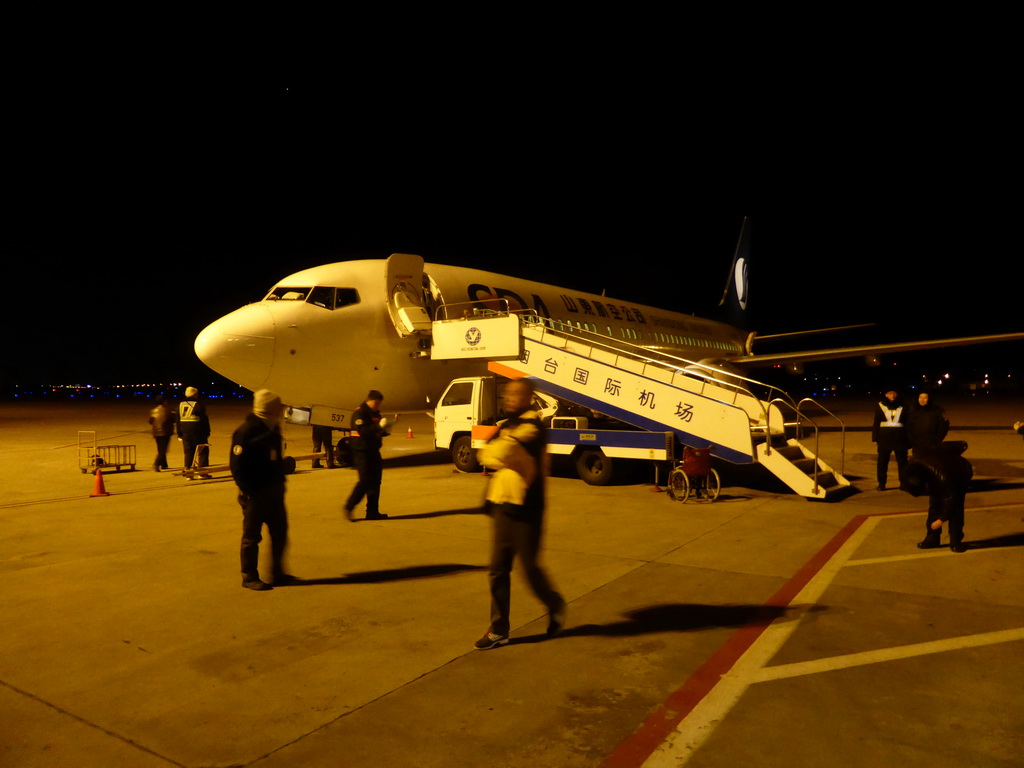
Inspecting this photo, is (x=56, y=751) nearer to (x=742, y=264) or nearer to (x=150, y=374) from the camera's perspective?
(x=742, y=264)

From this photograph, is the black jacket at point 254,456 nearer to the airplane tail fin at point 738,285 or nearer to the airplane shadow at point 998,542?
the airplane shadow at point 998,542

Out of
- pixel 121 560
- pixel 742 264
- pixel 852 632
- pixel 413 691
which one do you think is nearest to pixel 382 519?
pixel 121 560

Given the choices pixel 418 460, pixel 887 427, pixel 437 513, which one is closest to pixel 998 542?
pixel 887 427

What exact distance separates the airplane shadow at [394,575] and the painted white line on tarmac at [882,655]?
3.04 meters

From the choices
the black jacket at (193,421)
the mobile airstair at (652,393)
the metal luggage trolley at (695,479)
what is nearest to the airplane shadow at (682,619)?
the metal luggage trolley at (695,479)

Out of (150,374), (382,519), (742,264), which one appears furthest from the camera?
(150,374)

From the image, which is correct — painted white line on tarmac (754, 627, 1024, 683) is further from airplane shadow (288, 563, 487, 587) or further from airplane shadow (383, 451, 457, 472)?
airplane shadow (383, 451, 457, 472)

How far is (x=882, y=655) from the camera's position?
Answer: 14.1 ft

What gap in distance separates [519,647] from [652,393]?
23.1 feet

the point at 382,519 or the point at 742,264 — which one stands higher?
the point at 742,264

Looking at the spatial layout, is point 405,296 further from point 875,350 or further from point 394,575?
point 875,350

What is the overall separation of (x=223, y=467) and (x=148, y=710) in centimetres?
1036

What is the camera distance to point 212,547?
7.30 meters

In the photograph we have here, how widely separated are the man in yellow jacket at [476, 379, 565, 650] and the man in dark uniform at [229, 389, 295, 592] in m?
2.31
